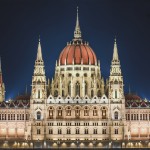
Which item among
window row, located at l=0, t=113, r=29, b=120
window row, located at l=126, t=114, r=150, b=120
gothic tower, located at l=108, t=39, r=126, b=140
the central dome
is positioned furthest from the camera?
the central dome

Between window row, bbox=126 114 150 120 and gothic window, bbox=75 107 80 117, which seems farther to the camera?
window row, bbox=126 114 150 120

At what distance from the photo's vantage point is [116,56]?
192 m

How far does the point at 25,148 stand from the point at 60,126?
18089 millimetres

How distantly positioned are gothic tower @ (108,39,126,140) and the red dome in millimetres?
Answer: 8063

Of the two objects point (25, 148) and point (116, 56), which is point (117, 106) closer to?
point (116, 56)

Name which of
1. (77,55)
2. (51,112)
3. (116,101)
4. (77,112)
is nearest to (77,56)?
(77,55)

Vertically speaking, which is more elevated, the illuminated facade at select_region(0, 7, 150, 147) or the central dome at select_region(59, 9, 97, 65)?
the central dome at select_region(59, 9, 97, 65)

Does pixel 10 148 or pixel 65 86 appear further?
pixel 65 86

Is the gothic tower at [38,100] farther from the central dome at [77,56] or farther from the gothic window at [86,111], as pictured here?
the gothic window at [86,111]

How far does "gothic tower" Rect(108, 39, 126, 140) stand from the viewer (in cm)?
18650

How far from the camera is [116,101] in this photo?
18888cm

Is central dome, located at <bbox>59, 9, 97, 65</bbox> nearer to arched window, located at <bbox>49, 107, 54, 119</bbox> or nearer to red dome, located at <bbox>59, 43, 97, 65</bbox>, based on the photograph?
red dome, located at <bbox>59, 43, 97, 65</bbox>

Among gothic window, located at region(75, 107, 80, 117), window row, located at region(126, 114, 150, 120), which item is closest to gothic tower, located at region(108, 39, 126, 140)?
window row, located at region(126, 114, 150, 120)

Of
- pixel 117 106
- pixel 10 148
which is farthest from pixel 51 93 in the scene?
pixel 10 148
